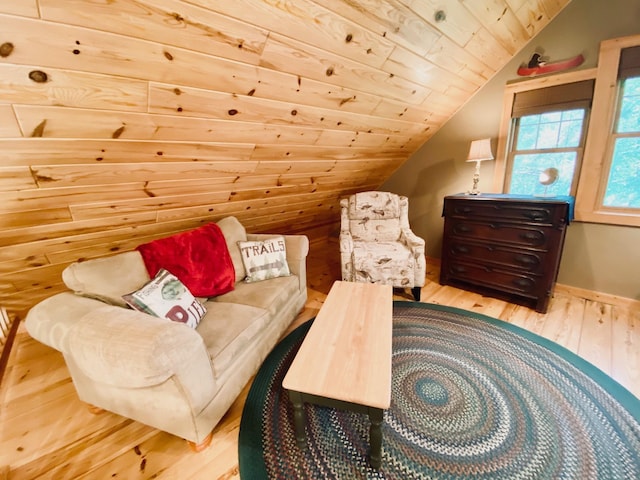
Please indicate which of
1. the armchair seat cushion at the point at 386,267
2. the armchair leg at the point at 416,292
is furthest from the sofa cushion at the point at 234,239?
the armchair leg at the point at 416,292

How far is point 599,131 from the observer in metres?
2.08

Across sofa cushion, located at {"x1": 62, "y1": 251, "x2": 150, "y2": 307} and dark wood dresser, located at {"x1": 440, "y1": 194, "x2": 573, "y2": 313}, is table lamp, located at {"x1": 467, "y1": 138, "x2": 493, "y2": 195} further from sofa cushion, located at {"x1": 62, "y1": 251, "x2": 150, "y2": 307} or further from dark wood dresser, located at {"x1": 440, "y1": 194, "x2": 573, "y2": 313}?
sofa cushion, located at {"x1": 62, "y1": 251, "x2": 150, "y2": 307}

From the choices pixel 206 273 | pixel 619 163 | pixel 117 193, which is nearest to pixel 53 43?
pixel 117 193

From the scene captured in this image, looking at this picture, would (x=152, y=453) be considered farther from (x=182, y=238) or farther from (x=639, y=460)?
(x=639, y=460)

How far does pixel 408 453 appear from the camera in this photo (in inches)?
45.4

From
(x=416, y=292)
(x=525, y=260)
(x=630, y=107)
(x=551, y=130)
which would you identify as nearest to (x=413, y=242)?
(x=416, y=292)

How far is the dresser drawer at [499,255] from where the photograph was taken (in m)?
2.11

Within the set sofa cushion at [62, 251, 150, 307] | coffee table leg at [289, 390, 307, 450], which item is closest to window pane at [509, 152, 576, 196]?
coffee table leg at [289, 390, 307, 450]

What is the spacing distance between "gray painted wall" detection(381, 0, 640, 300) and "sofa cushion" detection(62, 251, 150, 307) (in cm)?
301

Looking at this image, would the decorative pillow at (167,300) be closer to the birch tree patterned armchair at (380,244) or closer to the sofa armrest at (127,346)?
the sofa armrest at (127,346)

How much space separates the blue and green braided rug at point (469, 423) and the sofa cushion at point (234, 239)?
0.68 meters

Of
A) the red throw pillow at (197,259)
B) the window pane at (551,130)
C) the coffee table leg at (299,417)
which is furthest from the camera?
the window pane at (551,130)

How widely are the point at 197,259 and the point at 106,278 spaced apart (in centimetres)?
50

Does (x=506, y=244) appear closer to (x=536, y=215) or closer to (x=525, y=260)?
(x=525, y=260)
